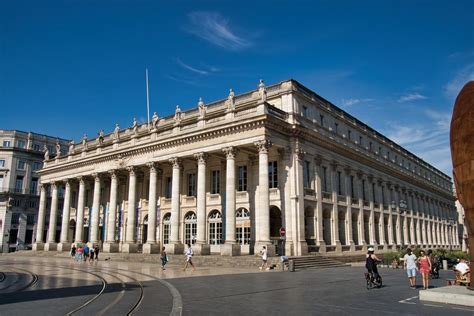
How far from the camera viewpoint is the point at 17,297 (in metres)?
12.2

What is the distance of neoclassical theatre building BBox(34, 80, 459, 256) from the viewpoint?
103 feet

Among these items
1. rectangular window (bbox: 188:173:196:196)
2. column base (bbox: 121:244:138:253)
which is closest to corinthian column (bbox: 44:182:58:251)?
column base (bbox: 121:244:138:253)

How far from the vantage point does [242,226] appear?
33844 millimetres

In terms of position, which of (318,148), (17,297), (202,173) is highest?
(318,148)

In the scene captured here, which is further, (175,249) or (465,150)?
(175,249)

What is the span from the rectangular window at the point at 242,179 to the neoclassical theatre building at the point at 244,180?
0.31 feet

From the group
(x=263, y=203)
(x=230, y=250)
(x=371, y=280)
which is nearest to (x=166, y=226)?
(x=230, y=250)

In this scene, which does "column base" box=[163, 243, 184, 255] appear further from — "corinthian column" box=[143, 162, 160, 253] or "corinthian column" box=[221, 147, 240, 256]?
"corinthian column" box=[221, 147, 240, 256]

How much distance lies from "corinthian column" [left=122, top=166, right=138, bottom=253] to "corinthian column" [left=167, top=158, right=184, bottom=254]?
5.69 m

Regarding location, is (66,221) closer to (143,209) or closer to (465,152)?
(143,209)

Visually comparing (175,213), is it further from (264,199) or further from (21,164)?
(21,164)

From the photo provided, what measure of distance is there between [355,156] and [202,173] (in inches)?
691

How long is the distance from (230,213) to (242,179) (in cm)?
549

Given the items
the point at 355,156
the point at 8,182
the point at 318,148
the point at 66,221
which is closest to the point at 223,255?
the point at 318,148
